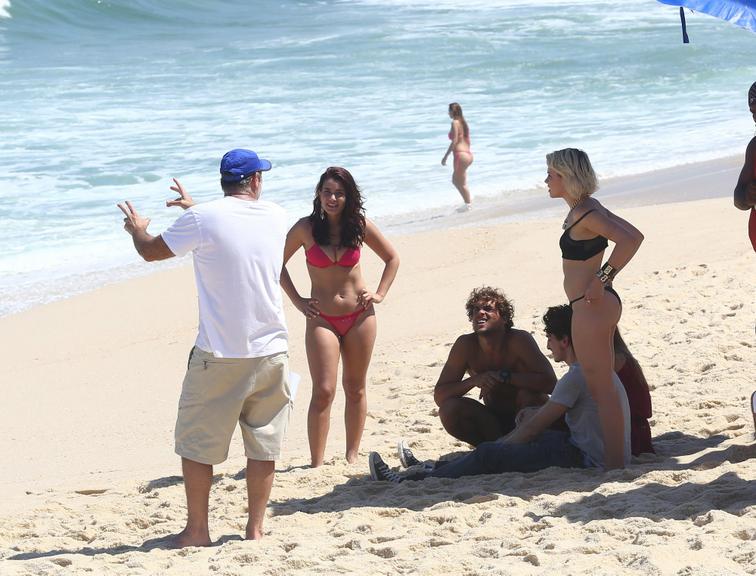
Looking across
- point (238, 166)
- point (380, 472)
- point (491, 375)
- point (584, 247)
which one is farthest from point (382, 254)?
point (238, 166)

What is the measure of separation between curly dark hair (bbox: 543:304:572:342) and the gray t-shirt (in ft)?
0.55

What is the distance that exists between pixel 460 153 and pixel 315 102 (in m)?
9.28

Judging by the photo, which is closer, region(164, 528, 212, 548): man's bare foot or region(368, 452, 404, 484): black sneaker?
region(164, 528, 212, 548): man's bare foot

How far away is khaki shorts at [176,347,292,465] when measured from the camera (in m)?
4.62

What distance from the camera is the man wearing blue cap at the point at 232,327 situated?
179 inches

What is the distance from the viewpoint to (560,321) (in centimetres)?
554

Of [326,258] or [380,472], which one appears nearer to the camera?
[380,472]

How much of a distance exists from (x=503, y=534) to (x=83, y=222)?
10.4m

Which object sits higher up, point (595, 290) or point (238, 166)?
point (238, 166)

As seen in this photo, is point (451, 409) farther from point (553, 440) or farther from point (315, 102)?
point (315, 102)

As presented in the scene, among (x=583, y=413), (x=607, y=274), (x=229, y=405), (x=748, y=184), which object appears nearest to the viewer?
(x=229, y=405)

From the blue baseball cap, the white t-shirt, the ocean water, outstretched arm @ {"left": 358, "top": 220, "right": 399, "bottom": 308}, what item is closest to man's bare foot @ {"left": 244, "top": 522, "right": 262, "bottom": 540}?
the white t-shirt

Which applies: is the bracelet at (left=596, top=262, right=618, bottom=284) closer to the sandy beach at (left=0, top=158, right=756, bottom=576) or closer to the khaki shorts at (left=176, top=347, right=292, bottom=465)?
the sandy beach at (left=0, top=158, right=756, bottom=576)

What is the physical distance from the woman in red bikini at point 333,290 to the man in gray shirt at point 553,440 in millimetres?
534
